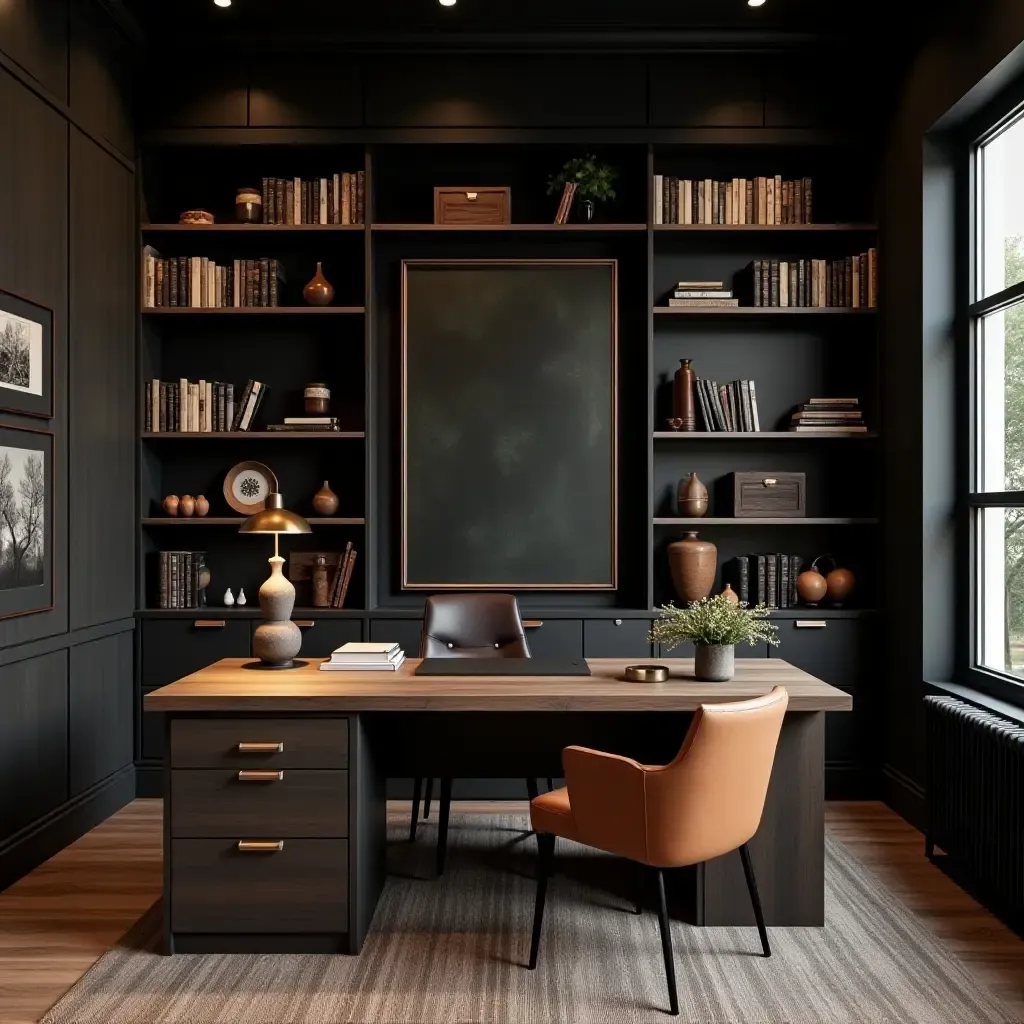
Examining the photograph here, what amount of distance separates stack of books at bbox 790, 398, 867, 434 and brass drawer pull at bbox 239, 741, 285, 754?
2.99m

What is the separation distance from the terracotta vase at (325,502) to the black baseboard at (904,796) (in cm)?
292

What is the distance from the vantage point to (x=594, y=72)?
4.63 meters

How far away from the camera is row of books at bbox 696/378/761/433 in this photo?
4746 millimetres

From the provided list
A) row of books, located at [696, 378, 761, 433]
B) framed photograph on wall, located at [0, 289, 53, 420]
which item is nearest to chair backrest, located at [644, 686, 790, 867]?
row of books, located at [696, 378, 761, 433]

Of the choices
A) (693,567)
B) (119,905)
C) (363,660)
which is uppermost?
(693,567)

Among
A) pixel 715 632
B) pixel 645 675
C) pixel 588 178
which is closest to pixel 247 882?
pixel 645 675

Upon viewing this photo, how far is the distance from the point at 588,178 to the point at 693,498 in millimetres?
1624

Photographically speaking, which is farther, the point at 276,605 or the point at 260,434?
the point at 260,434

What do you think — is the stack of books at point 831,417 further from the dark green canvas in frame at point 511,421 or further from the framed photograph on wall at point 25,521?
the framed photograph on wall at point 25,521

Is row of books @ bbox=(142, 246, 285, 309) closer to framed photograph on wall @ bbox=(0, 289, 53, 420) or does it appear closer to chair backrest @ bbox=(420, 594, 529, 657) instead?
framed photograph on wall @ bbox=(0, 289, 53, 420)

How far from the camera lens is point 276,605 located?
3.26m

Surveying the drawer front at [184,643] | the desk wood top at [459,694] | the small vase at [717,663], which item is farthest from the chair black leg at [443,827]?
the drawer front at [184,643]

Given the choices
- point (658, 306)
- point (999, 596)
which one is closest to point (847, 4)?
point (658, 306)

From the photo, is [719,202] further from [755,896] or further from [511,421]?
[755,896]
